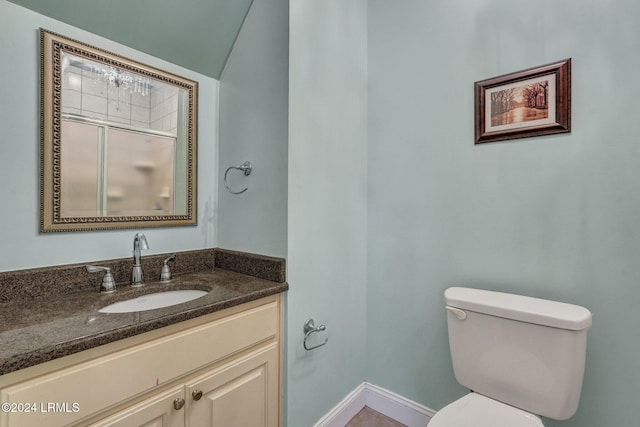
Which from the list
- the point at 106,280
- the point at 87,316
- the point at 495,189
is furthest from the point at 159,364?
the point at 495,189

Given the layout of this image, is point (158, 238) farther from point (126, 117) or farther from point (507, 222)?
point (507, 222)

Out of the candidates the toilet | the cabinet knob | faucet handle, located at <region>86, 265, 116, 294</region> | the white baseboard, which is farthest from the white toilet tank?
faucet handle, located at <region>86, 265, 116, 294</region>

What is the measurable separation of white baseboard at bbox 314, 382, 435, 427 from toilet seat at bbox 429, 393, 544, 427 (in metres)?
0.54

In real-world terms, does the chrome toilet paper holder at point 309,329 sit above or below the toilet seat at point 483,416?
above

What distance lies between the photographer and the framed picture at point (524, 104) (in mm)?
1209

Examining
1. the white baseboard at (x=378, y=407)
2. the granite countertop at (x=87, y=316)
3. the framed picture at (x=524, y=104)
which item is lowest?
the white baseboard at (x=378, y=407)

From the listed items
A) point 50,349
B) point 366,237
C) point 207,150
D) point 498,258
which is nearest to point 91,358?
point 50,349

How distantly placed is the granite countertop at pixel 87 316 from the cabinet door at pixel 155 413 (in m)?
0.23

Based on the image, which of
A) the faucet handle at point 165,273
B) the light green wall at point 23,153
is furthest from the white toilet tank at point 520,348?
the light green wall at point 23,153

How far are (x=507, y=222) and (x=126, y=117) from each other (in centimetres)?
182

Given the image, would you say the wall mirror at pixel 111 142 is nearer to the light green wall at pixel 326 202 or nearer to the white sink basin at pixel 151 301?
the white sink basin at pixel 151 301

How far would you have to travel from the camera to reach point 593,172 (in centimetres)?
116

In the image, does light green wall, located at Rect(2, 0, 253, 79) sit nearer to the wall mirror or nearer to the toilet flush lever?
the wall mirror

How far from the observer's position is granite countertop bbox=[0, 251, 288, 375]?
2.30 ft
